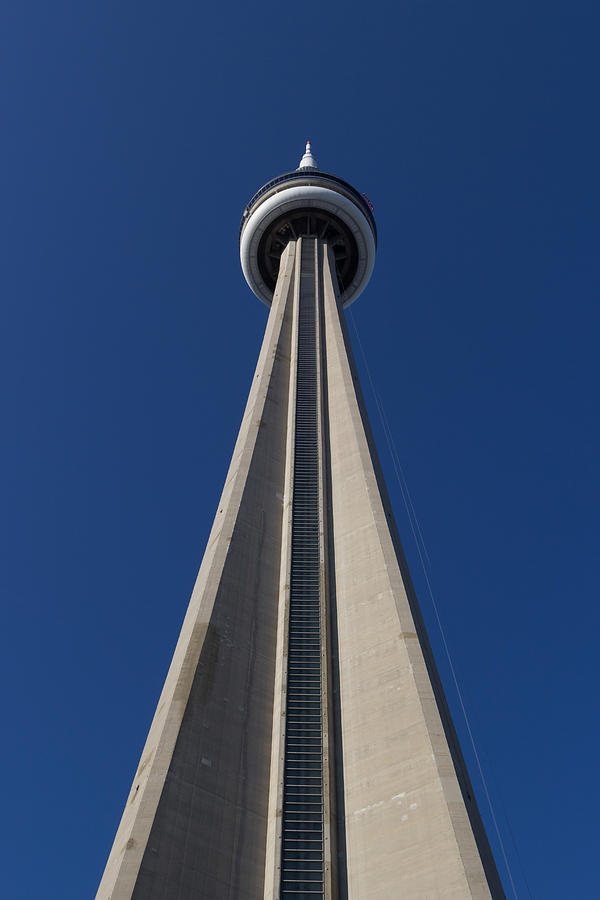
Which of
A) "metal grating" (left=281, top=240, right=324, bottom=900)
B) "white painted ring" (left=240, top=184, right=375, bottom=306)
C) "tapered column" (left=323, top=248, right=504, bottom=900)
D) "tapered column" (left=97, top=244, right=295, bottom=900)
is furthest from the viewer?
"white painted ring" (left=240, top=184, right=375, bottom=306)

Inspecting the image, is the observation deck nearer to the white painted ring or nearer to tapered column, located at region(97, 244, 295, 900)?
the white painted ring

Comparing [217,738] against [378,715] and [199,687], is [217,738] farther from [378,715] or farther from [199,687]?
[378,715]

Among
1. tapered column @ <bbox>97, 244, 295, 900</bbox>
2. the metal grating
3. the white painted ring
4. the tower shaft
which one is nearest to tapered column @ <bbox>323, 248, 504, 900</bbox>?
the tower shaft

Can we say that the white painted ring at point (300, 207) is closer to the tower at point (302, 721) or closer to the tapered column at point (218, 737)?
the tower at point (302, 721)

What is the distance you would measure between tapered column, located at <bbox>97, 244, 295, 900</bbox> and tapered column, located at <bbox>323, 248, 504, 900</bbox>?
2068 mm

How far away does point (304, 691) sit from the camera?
763 inches

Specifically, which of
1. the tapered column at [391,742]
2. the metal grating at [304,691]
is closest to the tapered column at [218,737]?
the metal grating at [304,691]

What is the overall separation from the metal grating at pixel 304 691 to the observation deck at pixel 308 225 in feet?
64.0

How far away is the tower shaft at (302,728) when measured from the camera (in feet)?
47.8

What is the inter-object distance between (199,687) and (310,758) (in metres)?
3.11

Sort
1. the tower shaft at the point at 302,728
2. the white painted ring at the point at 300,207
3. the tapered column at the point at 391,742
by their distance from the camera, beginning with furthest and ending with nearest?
the white painted ring at the point at 300,207 → the tower shaft at the point at 302,728 → the tapered column at the point at 391,742

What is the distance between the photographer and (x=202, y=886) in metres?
14.4

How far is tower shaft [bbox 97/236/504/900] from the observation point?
47.8 ft

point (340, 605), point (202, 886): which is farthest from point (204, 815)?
point (340, 605)
